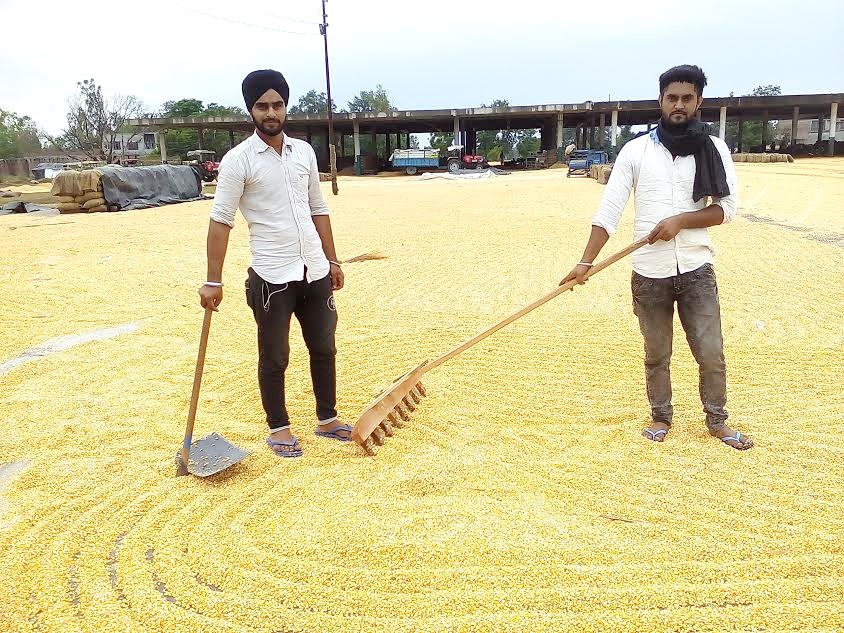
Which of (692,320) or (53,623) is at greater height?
(692,320)

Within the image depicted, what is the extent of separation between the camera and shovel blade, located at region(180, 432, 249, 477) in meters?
3.10

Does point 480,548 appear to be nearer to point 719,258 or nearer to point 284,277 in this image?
point 284,277

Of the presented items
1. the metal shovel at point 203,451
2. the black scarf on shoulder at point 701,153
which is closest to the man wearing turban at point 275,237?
the metal shovel at point 203,451

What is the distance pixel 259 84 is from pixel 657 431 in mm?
2607

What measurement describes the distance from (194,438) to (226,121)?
35.7m

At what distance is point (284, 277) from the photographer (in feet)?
10.5

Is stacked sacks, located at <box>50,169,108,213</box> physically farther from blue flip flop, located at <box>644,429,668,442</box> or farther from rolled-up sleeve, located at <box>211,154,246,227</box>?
blue flip flop, located at <box>644,429,668,442</box>

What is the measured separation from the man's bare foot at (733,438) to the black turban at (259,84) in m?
2.75

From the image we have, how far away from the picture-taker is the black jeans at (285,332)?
128 inches

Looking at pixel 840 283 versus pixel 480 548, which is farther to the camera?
pixel 840 283

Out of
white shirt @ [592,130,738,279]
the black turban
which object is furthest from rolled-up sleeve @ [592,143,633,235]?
the black turban

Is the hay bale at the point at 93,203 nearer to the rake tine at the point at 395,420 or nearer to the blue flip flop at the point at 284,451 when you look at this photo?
the blue flip flop at the point at 284,451

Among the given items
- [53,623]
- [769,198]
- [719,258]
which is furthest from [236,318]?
[769,198]

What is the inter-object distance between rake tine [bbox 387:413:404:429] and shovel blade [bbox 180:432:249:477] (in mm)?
799
